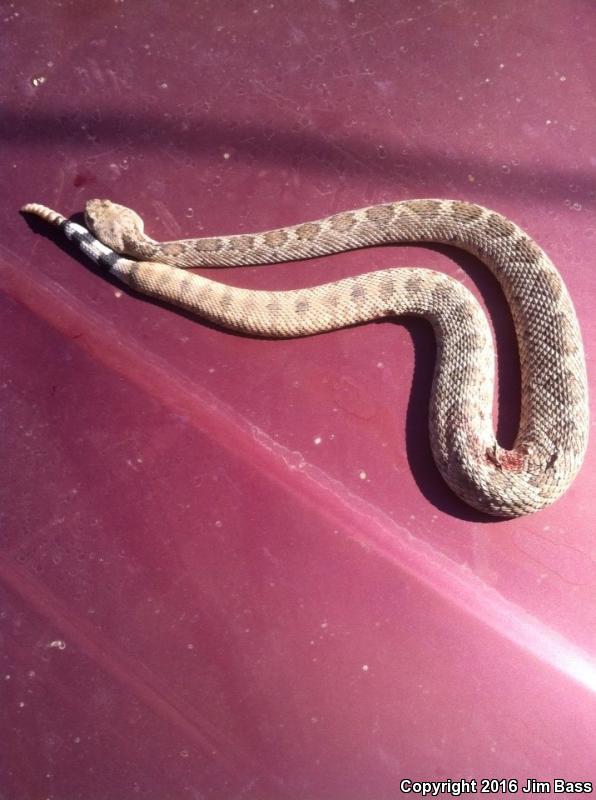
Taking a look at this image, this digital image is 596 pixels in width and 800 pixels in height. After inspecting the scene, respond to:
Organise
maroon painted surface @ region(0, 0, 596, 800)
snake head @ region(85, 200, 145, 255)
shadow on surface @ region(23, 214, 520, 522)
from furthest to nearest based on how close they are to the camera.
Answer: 1. snake head @ region(85, 200, 145, 255)
2. shadow on surface @ region(23, 214, 520, 522)
3. maroon painted surface @ region(0, 0, 596, 800)

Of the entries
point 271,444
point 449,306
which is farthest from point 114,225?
point 449,306

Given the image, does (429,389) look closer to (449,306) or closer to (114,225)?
(449,306)

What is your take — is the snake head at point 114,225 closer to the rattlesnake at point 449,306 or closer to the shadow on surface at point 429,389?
the rattlesnake at point 449,306

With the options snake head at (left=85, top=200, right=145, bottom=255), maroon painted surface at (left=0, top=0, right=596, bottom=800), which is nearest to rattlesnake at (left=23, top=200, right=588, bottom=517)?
snake head at (left=85, top=200, right=145, bottom=255)

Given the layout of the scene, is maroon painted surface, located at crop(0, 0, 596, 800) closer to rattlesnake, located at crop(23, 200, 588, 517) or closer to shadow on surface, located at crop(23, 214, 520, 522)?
shadow on surface, located at crop(23, 214, 520, 522)

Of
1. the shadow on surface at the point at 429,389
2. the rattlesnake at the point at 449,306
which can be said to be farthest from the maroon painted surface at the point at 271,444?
the rattlesnake at the point at 449,306

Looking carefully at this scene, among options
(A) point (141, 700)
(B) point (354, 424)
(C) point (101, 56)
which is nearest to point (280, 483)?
(B) point (354, 424)
